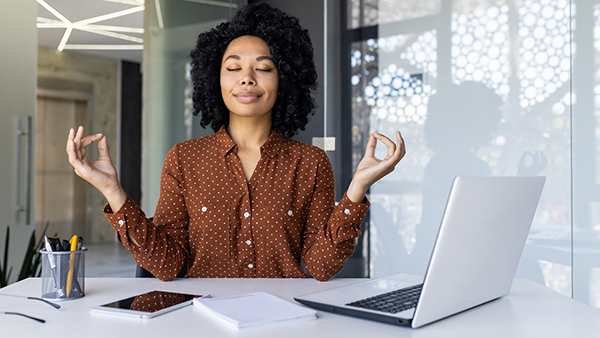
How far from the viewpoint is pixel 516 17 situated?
98.9 inches

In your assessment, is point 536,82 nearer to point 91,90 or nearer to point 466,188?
point 466,188

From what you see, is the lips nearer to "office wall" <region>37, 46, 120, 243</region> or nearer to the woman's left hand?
the woman's left hand

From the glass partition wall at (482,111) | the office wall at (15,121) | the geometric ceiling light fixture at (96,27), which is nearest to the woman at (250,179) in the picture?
the glass partition wall at (482,111)

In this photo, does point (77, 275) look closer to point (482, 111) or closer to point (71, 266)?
point (71, 266)

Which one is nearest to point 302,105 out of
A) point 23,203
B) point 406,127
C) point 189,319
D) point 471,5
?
point 189,319

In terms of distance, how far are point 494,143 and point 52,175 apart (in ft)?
22.0

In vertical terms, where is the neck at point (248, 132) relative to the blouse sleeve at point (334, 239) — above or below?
above

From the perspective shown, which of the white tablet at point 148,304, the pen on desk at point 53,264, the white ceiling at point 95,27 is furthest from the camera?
the white ceiling at point 95,27

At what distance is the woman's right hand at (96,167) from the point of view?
3.58 ft

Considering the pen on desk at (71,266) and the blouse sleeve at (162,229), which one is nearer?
the pen on desk at (71,266)

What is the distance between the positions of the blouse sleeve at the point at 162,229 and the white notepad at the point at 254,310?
1.21ft

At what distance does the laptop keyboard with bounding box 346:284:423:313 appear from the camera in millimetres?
874

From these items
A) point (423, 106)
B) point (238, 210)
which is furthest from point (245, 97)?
point (423, 106)

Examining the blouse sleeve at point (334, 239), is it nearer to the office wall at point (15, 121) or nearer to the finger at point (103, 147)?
the finger at point (103, 147)
